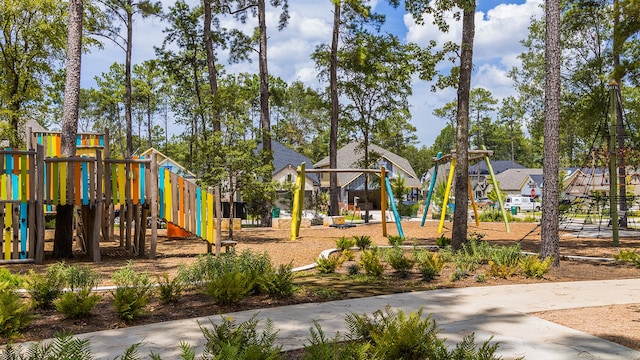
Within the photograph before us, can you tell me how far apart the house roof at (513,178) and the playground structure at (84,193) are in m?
63.9

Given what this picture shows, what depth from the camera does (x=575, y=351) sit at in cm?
502

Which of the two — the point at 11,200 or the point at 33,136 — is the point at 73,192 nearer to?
the point at 11,200

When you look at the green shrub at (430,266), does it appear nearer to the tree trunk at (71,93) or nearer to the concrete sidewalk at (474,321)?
the concrete sidewalk at (474,321)

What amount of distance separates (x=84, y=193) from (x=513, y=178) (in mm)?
67913

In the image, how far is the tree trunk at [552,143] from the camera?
10.5 m

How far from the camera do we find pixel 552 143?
1046 centimetres

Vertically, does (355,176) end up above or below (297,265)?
above

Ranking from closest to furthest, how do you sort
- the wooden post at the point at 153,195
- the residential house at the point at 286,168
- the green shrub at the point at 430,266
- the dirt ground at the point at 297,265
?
the dirt ground at the point at 297,265 → the green shrub at the point at 430,266 → the wooden post at the point at 153,195 → the residential house at the point at 286,168

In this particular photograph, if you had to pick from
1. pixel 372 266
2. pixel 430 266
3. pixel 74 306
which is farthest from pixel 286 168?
pixel 74 306

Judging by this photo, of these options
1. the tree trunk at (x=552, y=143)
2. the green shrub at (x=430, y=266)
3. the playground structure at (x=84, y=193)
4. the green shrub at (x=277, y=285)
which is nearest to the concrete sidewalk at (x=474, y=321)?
the green shrub at (x=277, y=285)

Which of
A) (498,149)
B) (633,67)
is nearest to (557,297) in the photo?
(633,67)

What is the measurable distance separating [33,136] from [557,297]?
15.3 metres

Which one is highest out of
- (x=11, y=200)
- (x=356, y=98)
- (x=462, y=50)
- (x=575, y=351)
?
(x=356, y=98)

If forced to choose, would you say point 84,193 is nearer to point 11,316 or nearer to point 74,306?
point 74,306
